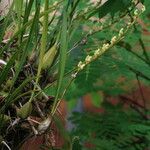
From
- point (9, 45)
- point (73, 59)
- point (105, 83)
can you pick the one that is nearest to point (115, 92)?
point (105, 83)

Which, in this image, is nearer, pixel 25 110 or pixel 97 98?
pixel 25 110

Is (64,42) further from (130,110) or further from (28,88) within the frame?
(130,110)

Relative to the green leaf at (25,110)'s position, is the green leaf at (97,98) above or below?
below

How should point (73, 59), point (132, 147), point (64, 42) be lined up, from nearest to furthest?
point (64, 42), point (73, 59), point (132, 147)

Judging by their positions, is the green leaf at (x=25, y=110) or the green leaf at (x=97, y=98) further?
the green leaf at (x=97, y=98)

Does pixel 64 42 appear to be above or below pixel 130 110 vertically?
above

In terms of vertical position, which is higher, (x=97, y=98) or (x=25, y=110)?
(x=25, y=110)

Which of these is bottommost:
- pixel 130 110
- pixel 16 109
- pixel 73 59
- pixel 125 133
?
pixel 130 110

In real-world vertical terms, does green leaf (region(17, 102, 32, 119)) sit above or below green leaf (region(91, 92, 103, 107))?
above

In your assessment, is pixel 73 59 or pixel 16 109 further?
pixel 73 59

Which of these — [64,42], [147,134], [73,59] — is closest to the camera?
[64,42]

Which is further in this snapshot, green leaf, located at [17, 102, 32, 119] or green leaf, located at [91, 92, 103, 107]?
green leaf, located at [91, 92, 103, 107]
